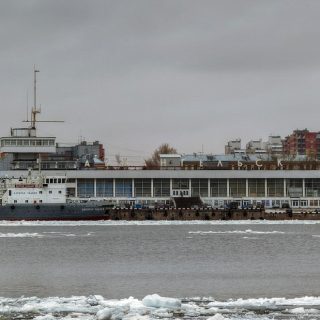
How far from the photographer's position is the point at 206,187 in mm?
138750

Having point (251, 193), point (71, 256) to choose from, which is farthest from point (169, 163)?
point (71, 256)

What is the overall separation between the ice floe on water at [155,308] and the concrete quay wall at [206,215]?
84342 mm

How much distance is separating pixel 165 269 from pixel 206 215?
73236 mm

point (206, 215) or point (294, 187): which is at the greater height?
point (294, 187)

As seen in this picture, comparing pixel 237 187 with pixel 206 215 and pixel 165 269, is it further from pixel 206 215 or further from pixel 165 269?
pixel 165 269

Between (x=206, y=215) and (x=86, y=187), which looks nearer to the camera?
(x=206, y=215)

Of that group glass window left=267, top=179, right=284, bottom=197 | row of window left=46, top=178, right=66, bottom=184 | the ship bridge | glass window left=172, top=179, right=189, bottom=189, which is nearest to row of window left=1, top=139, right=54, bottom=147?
the ship bridge

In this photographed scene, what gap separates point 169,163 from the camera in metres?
168

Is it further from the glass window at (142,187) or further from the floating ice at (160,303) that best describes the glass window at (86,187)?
the floating ice at (160,303)

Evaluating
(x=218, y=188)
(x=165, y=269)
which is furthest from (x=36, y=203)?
(x=165, y=269)

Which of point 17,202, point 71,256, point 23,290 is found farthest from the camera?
point 17,202

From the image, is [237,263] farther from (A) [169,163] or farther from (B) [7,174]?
(A) [169,163]

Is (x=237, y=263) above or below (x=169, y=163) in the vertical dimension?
below

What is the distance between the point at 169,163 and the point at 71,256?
112449 millimetres
